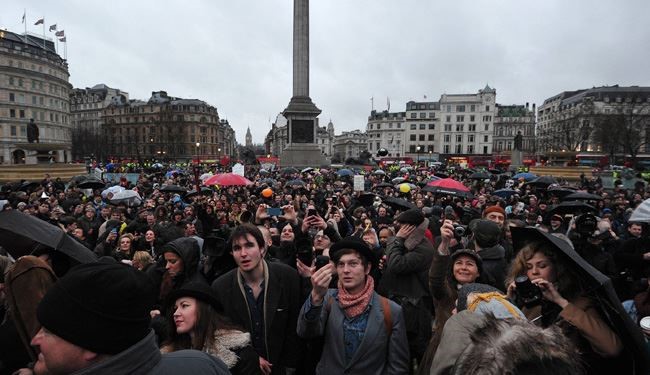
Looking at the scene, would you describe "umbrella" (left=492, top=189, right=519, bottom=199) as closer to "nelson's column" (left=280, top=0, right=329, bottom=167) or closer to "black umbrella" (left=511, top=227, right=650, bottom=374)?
"black umbrella" (left=511, top=227, right=650, bottom=374)

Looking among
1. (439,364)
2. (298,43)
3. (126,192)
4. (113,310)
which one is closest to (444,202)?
(126,192)

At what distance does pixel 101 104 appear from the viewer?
416ft

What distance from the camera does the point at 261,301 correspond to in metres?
3.72

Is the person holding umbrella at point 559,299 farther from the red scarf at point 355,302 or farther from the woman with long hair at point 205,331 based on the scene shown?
the woman with long hair at point 205,331

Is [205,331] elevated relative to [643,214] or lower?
lower

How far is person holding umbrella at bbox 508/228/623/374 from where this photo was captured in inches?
88.2

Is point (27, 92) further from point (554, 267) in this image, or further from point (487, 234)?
point (554, 267)

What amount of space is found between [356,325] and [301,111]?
39.5 meters

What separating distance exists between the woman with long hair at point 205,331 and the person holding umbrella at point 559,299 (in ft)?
6.45

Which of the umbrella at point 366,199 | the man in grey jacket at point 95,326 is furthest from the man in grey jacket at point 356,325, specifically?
the umbrella at point 366,199

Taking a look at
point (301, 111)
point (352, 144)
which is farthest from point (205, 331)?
point (352, 144)

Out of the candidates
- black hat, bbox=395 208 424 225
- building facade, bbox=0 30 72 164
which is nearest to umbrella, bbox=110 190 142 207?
black hat, bbox=395 208 424 225

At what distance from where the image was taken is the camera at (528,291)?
2.55 m

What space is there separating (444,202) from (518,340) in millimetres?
12308
